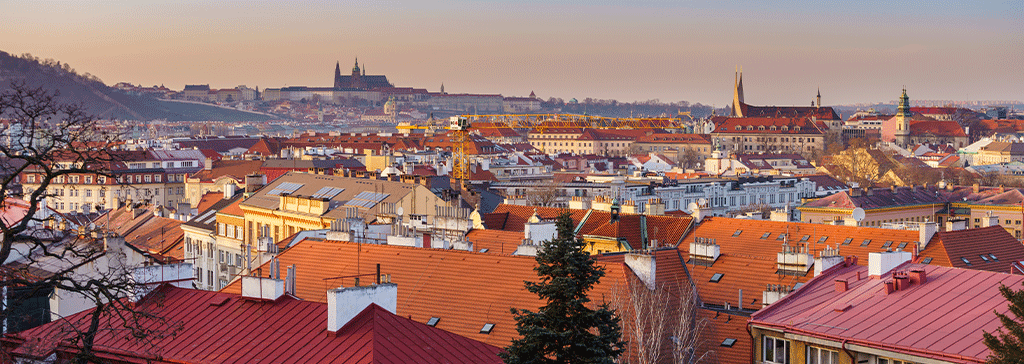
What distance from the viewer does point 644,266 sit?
976 inches

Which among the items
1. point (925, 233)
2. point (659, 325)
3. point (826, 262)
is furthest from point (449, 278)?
point (925, 233)

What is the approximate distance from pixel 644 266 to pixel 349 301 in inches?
335

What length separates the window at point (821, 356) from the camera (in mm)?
20562

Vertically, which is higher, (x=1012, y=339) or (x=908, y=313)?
(x=1012, y=339)

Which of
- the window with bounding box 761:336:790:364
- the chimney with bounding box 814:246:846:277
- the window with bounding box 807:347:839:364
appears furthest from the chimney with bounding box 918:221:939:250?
the window with bounding box 807:347:839:364

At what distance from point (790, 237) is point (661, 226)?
3.70 metres

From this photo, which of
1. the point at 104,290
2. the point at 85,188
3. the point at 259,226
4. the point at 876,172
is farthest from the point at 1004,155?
the point at 104,290

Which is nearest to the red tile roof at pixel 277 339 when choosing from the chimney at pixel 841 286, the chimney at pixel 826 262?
the chimney at pixel 841 286

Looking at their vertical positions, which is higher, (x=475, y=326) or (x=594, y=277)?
(x=594, y=277)

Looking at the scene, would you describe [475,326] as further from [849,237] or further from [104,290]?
[849,237]

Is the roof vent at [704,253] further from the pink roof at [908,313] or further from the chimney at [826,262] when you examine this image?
the pink roof at [908,313]

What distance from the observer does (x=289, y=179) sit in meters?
52.9

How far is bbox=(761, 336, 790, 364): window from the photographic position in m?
21.5

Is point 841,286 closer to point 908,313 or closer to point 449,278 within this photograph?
point 908,313
